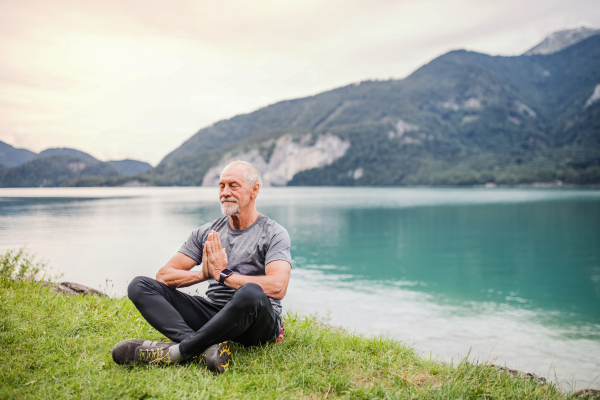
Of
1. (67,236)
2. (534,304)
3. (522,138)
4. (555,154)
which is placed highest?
(522,138)

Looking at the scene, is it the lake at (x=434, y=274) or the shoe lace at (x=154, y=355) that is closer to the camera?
the shoe lace at (x=154, y=355)

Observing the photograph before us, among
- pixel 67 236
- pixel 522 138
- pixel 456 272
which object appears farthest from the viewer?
pixel 522 138

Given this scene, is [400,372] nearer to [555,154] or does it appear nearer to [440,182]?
[440,182]

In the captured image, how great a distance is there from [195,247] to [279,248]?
1.08 metres

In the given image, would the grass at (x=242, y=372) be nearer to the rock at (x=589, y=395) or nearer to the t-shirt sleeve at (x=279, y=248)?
the rock at (x=589, y=395)

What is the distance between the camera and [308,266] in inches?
735

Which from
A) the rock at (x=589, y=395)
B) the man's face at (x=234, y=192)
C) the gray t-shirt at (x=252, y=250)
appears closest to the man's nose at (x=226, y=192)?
the man's face at (x=234, y=192)

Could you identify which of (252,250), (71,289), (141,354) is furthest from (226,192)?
(71,289)

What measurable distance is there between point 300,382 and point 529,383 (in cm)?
241

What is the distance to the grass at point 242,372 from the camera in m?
3.18

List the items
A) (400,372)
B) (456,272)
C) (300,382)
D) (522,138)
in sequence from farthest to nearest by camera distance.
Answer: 1. (522,138)
2. (456,272)
3. (400,372)
4. (300,382)

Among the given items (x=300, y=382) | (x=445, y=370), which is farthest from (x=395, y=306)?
(x=300, y=382)

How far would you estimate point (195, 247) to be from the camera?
14.3ft

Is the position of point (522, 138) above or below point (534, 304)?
above
